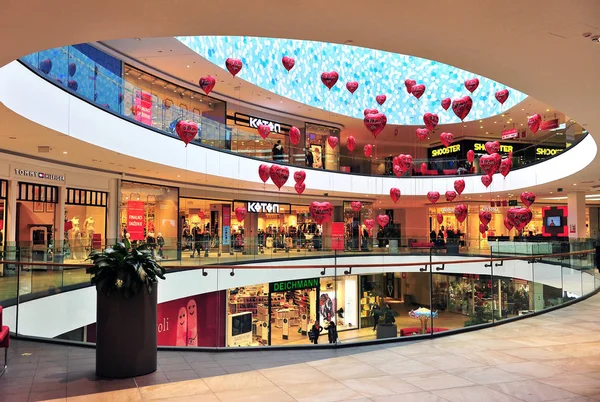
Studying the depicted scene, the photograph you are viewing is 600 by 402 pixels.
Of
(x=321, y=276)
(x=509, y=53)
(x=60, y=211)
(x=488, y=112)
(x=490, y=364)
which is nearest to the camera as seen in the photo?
(x=490, y=364)

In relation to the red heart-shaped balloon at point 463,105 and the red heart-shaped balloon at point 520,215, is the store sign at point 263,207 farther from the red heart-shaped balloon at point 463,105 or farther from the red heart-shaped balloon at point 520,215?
the red heart-shaped balloon at point 463,105

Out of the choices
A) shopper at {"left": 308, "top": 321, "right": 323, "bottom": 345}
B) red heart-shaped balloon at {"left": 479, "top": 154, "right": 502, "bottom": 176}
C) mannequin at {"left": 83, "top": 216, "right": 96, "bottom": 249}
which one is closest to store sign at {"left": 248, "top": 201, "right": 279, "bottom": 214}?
mannequin at {"left": 83, "top": 216, "right": 96, "bottom": 249}

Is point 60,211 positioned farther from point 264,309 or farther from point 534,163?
point 534,163

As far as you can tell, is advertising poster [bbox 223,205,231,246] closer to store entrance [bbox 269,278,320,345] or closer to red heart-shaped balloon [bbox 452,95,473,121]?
store entrance [bbox 269,278,320,345]

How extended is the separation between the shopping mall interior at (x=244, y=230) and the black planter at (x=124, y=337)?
0.06 feet

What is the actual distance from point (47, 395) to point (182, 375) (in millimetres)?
1112

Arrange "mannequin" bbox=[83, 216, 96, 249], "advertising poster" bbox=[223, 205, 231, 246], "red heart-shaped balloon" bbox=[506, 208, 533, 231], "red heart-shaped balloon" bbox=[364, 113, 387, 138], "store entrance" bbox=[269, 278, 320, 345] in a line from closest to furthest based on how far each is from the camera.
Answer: "store entrance" bbox=[269, 278, 320, 345] < "red heart-shaped balloon" bbox=[364, 113, 387, 138] < "red heart-shaped balloon" bbox=[506, 208, 533, 231] < "mannequin" bbox=[83, 216, 96, 249] < "advertising poster" bbox=[223, 205, 231, 246]

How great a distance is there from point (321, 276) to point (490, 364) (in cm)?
238

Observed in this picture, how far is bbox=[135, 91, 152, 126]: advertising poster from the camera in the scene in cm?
1375

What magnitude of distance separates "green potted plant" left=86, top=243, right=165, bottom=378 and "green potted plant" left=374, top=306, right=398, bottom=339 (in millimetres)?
3053

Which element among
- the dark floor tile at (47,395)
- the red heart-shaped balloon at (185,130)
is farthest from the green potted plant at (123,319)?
the red heart-shaped balloon at (185,130)

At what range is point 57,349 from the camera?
18.2 feet

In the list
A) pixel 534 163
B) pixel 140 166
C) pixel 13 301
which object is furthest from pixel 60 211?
pixel 534 163

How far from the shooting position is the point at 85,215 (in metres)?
16.3
